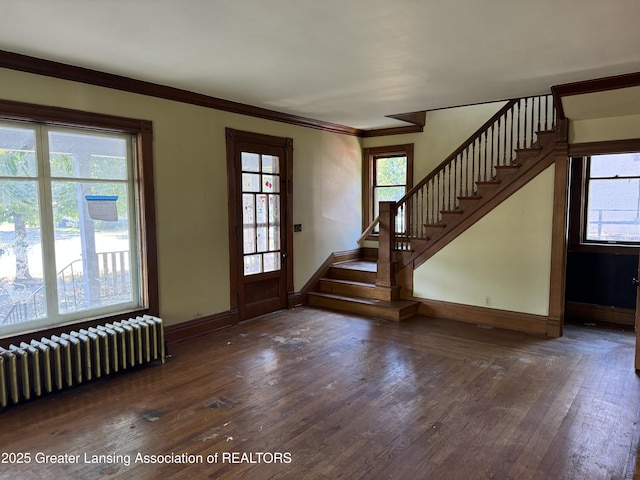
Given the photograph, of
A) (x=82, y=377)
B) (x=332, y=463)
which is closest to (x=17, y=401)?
(x=82, y=377)

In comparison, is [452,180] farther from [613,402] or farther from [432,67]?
[613,402]

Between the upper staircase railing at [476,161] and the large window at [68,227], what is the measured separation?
3.62 metres

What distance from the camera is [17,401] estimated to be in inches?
130

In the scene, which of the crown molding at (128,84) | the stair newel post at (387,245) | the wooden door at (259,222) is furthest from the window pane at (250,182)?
the stair newel post at (387,245)

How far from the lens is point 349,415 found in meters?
3.14

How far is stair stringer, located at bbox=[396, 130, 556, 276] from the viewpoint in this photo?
5.02m

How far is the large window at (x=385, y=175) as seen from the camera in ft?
23.6

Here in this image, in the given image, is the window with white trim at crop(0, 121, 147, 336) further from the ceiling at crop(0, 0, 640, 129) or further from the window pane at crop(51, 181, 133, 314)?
the ceiling at crop(0, 0, 640, 129)

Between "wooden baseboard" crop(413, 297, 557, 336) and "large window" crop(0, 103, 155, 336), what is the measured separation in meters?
3.76

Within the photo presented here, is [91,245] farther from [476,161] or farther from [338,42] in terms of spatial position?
[476,161]

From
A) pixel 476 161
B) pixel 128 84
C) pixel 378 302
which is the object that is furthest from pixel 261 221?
pixel 476 161

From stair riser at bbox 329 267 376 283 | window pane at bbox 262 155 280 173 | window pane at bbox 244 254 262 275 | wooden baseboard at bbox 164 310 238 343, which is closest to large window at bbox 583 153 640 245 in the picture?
stair riser at bbox 329 267 376 283

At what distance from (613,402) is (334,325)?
3036 mm

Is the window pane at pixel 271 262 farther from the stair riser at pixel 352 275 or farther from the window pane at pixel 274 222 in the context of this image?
the stair riser at pixel 352 275
